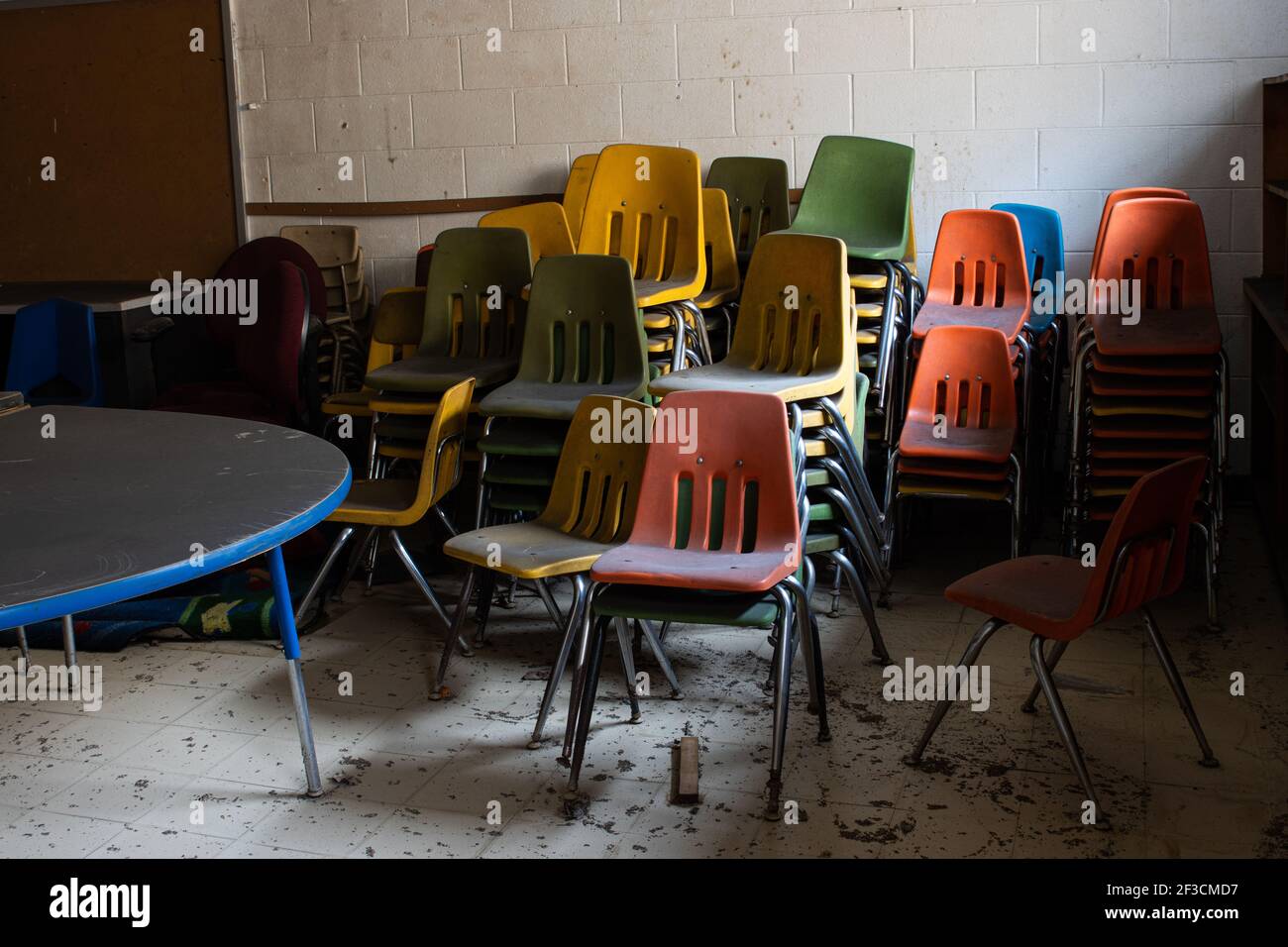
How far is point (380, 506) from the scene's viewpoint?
13.4 feet

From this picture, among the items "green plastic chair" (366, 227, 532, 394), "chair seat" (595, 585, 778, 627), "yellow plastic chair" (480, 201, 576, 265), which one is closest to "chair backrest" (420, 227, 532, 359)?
"green plastic chair" (366, 227, 532, 394)

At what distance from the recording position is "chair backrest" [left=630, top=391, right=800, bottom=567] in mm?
3281

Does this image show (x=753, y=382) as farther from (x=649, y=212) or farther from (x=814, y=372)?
(x=649, y=212)

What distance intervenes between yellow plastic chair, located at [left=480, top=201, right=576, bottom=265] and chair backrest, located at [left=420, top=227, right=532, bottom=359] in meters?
0.56

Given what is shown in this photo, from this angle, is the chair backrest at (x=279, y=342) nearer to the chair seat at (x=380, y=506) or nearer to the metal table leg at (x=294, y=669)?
the chair seat at (x=380, y=506)

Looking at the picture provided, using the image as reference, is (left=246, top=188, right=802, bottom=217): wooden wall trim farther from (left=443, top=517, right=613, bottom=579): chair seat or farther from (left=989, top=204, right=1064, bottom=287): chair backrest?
(left=443, top=517, right=613, bottom=579): chair seat

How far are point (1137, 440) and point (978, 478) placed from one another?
0.55 meters

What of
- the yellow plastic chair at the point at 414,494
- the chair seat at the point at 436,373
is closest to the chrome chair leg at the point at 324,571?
the yellow plastic chair at the point at 414,494

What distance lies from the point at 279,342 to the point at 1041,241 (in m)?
2.94

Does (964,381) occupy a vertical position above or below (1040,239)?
below

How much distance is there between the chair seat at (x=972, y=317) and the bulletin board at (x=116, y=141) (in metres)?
3.51

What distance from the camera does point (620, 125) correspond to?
19.4 ft

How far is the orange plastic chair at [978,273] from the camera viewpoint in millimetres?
4863

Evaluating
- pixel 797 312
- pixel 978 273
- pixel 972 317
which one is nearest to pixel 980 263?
pixel 978 273
